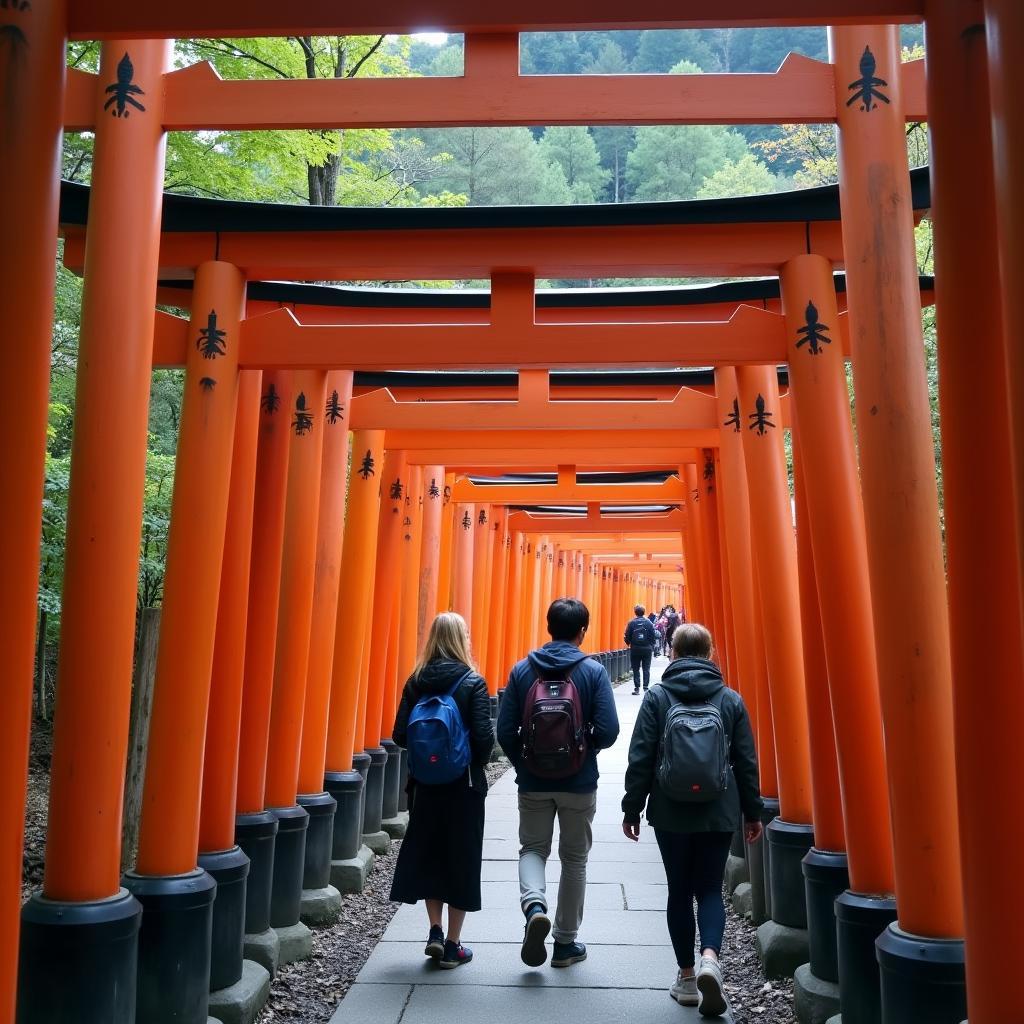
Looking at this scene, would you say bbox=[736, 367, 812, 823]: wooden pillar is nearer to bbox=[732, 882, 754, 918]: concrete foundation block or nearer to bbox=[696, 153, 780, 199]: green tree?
bbox=[732, 882, 754, 918]: concrete foundation block

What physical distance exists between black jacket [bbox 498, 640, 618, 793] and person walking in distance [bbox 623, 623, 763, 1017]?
0.31 metres

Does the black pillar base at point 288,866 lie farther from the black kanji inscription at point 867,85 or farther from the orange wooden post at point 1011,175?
the orange wooden post at point 1011,175

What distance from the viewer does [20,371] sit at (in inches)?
104

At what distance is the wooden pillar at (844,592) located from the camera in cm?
430

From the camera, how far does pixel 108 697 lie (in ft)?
12.7

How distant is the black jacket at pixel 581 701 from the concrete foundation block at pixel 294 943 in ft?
5.49

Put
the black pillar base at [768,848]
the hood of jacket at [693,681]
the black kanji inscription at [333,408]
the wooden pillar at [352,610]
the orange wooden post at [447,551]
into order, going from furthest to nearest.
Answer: the orange wooden post at [447,551] → the wooden pillar at [352,610] → the black kanji inscription at [333,408] → the black pillar base at [768,848] → the hood of jacket at [693,681]

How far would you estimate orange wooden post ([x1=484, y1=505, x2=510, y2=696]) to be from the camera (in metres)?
15.8

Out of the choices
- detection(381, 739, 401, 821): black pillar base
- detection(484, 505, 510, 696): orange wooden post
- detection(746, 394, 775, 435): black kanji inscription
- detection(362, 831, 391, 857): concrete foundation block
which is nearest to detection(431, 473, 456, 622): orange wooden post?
detection(484, 505, 510, 696): orange wooden post

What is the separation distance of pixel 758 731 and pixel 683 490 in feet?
17.3

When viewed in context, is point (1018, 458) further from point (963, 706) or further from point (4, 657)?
point (4, 657)

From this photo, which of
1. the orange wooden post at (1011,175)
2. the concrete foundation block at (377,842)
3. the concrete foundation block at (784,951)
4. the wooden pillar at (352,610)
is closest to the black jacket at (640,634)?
the concrete foundation block at (377,842)

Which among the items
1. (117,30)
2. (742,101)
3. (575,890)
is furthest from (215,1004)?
(742,101)

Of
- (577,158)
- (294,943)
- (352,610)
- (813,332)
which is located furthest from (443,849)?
(577,158)
